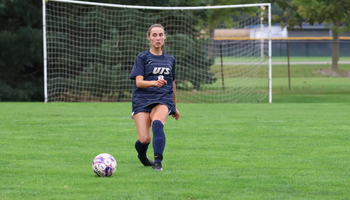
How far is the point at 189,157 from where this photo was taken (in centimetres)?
741

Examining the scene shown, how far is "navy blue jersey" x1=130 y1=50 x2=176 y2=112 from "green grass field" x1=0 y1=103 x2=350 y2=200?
2.56 ft

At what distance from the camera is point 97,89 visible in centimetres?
2136

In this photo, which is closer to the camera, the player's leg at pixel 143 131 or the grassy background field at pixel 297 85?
the player's leg at pixel 143 131

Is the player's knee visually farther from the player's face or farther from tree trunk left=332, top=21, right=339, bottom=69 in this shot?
tree trunk left=332, top=21, right=339, bottom=69

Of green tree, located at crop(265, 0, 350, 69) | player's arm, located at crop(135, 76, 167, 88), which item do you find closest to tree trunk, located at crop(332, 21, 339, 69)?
green tree, located at crop(265, 0, 350, 69)

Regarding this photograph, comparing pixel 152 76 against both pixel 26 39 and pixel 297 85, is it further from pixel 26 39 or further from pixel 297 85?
pixel 297 85

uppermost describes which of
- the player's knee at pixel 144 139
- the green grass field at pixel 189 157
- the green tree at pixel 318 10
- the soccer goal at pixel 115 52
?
the green tree at pixel 318 10

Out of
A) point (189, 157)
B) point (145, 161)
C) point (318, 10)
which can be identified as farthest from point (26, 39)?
point (145, 161)

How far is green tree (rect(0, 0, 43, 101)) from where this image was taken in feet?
67.9

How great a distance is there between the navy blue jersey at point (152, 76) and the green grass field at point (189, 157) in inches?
30.7

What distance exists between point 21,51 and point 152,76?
15.7 m

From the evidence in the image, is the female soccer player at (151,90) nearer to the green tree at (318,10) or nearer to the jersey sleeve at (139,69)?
the jersey sleeve at (139,69)

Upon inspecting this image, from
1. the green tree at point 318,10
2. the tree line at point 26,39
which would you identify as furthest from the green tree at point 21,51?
the green tree at point 318,10

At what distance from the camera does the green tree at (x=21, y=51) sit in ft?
67.9
